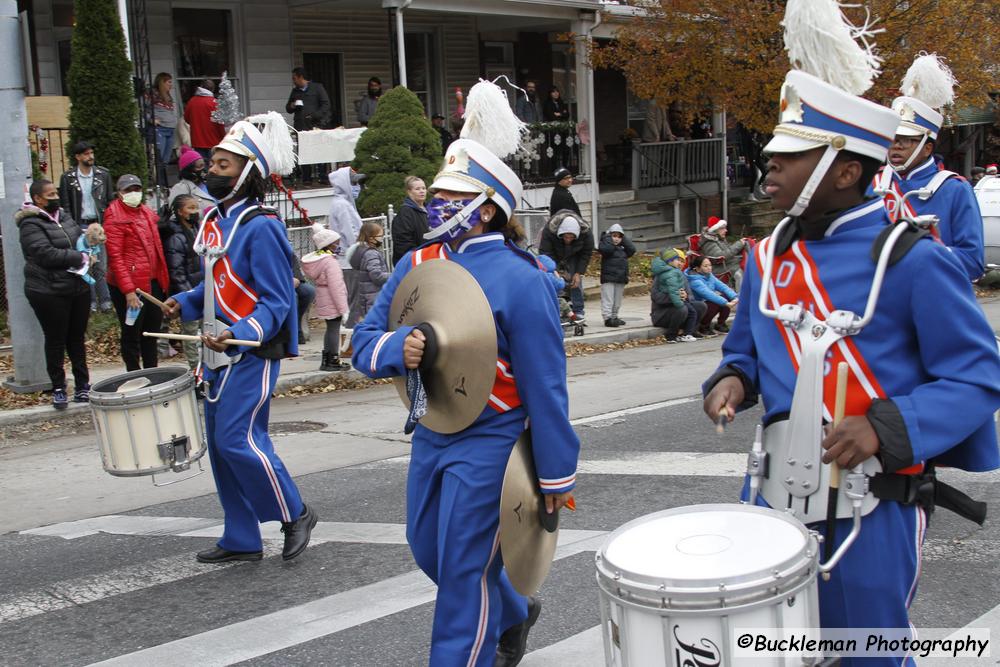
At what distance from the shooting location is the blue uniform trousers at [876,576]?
3.00 metres

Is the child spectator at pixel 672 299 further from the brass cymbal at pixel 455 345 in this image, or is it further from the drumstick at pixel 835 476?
the drumstick at pixel 835 476

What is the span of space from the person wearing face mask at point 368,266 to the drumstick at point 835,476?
9769mm

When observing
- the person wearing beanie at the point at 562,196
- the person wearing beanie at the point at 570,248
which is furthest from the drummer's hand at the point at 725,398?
the person wearing beanie at the point at 562,196

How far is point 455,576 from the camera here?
12.9ft

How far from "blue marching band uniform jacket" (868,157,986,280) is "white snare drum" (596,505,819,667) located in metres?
4.50

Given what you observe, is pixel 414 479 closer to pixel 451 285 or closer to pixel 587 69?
pixel 451 285

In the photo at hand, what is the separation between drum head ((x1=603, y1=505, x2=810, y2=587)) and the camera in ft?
8.92

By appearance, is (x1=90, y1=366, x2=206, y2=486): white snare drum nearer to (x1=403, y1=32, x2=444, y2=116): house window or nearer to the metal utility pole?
the metal utility pole

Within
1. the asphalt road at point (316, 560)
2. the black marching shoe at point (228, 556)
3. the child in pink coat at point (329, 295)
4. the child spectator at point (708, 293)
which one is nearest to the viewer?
the asphalt road at point (316, 560)

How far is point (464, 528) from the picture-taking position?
396cm

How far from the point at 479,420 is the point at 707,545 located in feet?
4.40

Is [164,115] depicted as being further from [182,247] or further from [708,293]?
[708,293]

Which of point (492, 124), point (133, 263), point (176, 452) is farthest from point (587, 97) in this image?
point (492, 124)

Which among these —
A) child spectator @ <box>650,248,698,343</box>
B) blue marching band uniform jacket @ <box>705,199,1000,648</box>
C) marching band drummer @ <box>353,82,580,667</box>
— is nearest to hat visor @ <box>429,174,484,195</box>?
marching band drummer @ <box>353,82,580,667</box>
